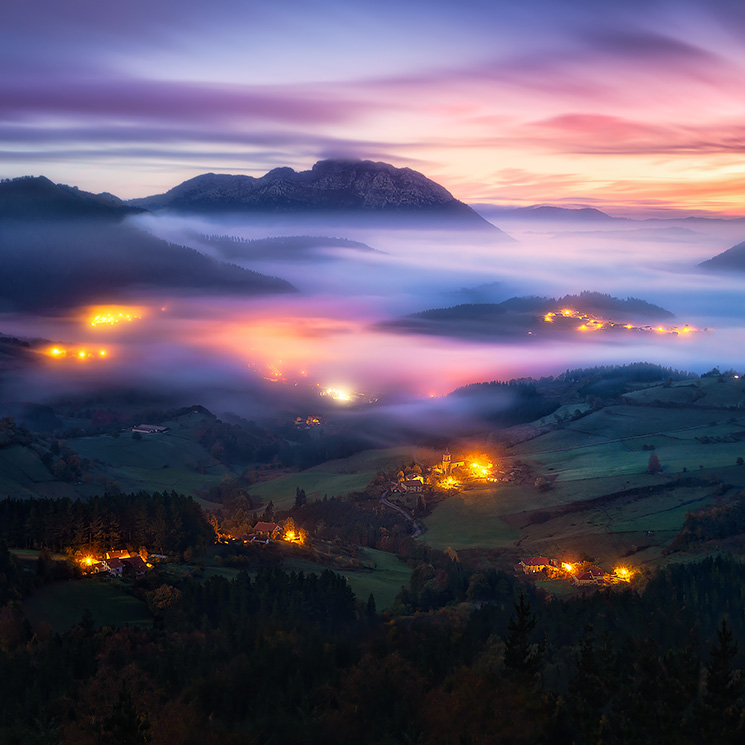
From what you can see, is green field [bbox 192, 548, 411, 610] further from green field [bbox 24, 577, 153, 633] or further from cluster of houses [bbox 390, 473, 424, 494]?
cluster of houses [bbox 390, 473, 424, 494]

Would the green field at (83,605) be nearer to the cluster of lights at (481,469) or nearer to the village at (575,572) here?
the village at (575,572)

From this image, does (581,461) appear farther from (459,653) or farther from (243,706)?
(243,706)

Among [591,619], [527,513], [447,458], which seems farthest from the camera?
[447,458]

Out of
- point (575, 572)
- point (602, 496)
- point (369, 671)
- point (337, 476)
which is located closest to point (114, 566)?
point (369, 671)

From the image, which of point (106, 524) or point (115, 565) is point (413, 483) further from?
point (115, 565)

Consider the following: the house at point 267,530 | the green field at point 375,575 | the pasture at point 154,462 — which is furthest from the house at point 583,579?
the pasture at point 154,462

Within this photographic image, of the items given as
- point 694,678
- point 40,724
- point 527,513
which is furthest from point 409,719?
point 527,513

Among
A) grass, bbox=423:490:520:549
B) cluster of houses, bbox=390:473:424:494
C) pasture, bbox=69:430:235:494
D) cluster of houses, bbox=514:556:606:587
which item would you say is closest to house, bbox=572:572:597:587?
cluster of houses, bbox=514:556:606:587
